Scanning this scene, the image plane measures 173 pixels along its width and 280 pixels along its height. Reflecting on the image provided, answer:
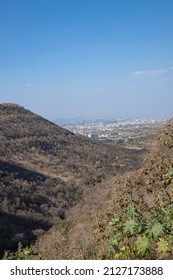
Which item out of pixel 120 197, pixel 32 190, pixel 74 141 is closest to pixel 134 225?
pixel 120 197

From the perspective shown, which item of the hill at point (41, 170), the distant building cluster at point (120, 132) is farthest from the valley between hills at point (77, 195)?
the distant building cluster at point (120, 132)

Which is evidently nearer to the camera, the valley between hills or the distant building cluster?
the valley between hills

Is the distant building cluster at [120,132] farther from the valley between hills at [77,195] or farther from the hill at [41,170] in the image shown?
the valley between hills at [77,195]

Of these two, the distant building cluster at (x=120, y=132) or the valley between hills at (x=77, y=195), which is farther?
the distant building cluster at (x=120, y=132)

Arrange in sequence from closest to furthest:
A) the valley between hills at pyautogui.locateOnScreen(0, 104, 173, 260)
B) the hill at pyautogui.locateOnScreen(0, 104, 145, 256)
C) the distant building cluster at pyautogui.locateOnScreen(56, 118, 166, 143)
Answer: the valley between hills at pyautogui.locateOnScreen(0, 104, 173, 260) < the hill at pyautogui.locateOnScreen(0, 104, 145, 256) < the distant building cluster at pyautogui.locateOnScreen(56, 118, 166, 143)

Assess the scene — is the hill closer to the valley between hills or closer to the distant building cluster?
the valley between hills

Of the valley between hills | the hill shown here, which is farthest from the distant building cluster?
the valley between hills

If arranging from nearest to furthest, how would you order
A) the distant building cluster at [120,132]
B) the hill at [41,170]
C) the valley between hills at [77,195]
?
the valley between hills at [77,195]
the hill at [41,170]
the distant building cluster at [120,132]

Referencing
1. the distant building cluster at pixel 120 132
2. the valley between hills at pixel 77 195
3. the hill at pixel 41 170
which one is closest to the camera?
the valley between hills at pixel 77 195
